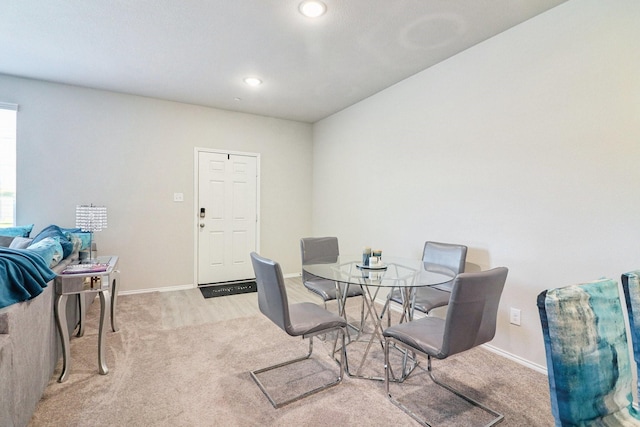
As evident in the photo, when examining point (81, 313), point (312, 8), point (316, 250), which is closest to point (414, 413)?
point (316, 250)

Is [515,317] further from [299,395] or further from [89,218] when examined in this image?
[89,218]

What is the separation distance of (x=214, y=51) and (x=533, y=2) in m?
2.58

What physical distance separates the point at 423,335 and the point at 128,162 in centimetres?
416

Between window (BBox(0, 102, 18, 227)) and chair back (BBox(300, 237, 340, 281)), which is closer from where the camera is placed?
chair back (BBox(300, 237, 340, 281))

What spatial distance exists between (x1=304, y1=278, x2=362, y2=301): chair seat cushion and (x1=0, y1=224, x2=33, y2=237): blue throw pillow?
3065 mm

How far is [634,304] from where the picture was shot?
1.16m

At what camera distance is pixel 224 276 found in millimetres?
4883

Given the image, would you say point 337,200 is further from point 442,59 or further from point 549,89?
point 549,89

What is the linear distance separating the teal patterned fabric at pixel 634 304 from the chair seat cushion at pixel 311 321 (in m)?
1.39

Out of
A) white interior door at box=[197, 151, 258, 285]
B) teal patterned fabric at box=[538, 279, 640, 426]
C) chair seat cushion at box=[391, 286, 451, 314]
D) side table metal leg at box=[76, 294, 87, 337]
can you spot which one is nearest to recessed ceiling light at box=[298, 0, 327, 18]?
chair seat cushion at box=[391, 286, 451, 314]

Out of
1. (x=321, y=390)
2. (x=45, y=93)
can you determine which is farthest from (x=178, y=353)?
(x=45, y=93)

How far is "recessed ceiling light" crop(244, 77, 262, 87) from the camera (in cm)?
→ 355

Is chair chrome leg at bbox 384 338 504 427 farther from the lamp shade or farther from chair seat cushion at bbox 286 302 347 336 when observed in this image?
the lamp shade

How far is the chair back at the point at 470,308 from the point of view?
1.53 m
